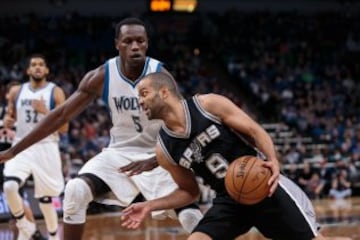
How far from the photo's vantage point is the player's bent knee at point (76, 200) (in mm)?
5270

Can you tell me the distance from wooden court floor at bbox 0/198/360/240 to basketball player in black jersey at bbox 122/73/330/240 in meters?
3.92

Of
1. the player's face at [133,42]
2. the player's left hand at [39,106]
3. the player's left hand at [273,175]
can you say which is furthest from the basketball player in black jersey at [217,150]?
the player's left hand at [39,106]

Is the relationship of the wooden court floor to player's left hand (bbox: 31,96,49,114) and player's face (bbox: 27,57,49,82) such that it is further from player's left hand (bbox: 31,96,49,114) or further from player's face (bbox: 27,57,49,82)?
player's face (bbox: 27,57,49,82)

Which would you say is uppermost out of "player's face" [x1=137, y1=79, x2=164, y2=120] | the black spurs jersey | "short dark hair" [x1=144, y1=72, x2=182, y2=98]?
"short dark hair" [x1=144, y1=72, x2=182, y2=98]

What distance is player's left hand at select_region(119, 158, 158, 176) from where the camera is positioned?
5379mm

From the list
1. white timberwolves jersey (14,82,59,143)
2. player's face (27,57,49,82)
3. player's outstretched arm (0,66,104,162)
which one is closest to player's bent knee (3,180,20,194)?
white timberwolves jersey (14,82,59,143)

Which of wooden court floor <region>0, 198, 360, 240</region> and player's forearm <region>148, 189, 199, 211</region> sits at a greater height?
player's forearm <region>148, 189, 199, 211</region>

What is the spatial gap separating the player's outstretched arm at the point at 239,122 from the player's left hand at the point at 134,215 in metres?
0.69

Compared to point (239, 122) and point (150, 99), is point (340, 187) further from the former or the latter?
point (150, 99)

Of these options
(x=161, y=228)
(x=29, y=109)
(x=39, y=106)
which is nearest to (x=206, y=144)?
(x=39, y=106)

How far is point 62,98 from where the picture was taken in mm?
8188

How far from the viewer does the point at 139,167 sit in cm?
539

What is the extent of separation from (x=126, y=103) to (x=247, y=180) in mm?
1499

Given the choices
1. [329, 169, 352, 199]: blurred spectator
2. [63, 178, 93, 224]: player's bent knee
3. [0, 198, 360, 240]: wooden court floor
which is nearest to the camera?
[63, 178, 93, 224]: player's bent knee
